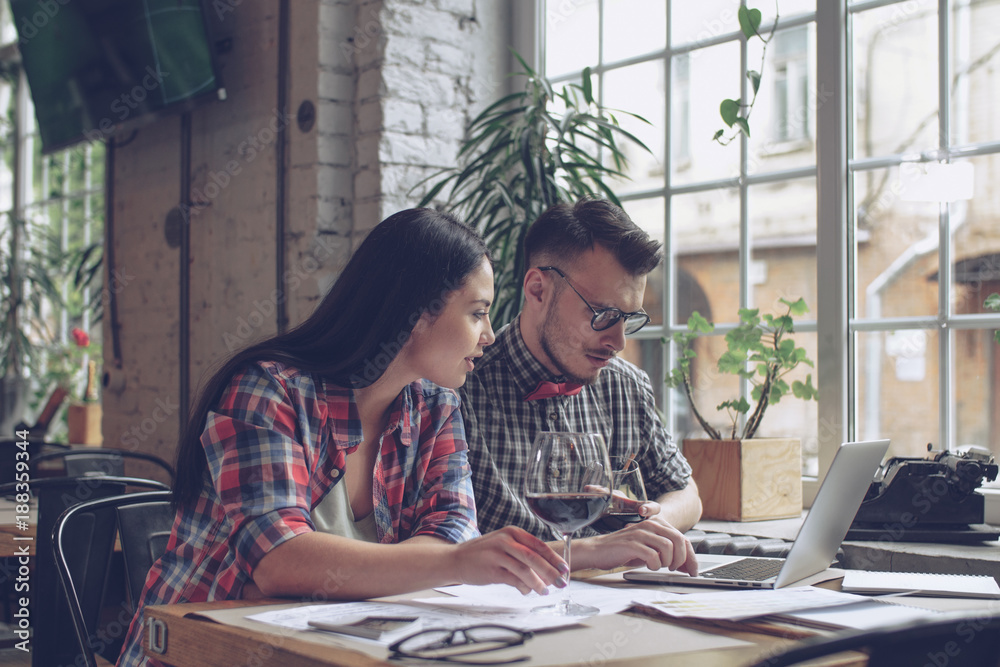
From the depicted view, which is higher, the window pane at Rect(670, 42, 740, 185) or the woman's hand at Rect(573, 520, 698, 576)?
the window pane at Rect(670, 42, 740, 185)

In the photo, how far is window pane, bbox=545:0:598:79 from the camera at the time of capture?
3.03 meters

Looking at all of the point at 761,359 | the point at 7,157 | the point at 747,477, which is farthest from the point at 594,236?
the point at 7,157

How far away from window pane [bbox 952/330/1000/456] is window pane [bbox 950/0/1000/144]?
48 centimetres

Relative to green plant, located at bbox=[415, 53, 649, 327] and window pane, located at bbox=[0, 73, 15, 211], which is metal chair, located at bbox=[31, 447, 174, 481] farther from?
window pane, located at bbox=[0, 73, 15, 211]

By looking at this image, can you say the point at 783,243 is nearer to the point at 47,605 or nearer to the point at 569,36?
the point at 569,36

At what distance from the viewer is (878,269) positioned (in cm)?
240

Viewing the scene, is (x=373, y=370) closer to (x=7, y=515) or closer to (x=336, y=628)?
(x=336, y=628)

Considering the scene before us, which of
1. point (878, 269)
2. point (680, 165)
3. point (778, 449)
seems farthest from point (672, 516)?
point (680, 165)

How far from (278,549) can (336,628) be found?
25 cm

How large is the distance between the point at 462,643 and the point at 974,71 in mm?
1977

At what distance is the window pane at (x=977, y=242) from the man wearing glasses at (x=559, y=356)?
2.57 feet

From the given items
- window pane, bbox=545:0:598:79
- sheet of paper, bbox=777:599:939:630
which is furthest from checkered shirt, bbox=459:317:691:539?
window pane, bbox=545:0:598:79

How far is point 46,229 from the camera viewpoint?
17.2 feet

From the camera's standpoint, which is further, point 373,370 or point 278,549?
point 373,370
